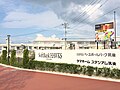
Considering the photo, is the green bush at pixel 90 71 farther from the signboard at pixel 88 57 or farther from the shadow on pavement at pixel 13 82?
the shadow on pavement at pixel 13 82

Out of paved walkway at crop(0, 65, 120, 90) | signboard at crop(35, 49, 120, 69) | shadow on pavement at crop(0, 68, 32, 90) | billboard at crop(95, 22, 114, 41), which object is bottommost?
shadow on pavement at crop(0, 68, 32, 90)

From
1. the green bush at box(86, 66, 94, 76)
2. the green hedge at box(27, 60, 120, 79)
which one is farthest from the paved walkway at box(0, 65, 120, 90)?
the green bush at box(86, 66, 94, 76)

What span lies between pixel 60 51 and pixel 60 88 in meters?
12.2

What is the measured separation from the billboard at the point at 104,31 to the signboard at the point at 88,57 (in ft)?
40.5

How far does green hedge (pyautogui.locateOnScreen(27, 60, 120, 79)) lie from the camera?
1844 centimetres

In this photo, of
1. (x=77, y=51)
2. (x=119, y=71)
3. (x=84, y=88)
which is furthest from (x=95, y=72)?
(x=84, y=88)

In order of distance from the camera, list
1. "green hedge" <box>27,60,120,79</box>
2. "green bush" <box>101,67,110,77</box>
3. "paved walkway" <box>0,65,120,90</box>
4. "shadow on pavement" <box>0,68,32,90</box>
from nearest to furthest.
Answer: "paved walkway" <box>0,65,120,90</box>
"shadow on pavement" <box>0,68,32,90</box>
"green hedge" <box>27,60,120,79</box>
"green bush" <box>101,67,110,77</box>

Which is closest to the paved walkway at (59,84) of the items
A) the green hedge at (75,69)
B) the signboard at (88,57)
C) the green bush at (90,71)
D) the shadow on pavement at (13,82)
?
the shadow on pavement at (13,82)

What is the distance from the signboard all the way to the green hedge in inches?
35.9

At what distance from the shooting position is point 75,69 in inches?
851

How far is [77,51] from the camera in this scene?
23.3 metres

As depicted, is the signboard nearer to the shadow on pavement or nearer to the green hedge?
the green hedge

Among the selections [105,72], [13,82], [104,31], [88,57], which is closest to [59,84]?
[13,82]

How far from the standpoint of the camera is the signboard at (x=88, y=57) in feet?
64.1
